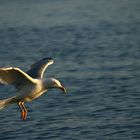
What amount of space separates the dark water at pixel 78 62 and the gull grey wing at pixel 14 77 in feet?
7.47

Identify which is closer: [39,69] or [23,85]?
[23,85]

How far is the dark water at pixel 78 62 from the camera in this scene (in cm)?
2012

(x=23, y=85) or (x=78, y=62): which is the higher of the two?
(x=23, y=85)

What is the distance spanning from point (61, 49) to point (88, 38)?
308cm

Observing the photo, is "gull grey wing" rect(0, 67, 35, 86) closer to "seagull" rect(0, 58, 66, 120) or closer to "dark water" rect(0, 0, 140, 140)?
"seagull" rect(0, 58, 66, 120)

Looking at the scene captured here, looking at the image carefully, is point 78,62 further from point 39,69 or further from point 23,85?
point 23,85

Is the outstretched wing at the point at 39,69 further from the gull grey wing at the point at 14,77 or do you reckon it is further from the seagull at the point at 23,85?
the gull grey wing at the point at 14,77

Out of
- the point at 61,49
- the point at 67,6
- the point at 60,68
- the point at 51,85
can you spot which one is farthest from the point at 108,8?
the point at 51,85

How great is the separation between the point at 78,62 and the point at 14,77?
11868 mm

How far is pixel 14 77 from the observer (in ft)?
56.8

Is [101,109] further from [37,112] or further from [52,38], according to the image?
[52,38]

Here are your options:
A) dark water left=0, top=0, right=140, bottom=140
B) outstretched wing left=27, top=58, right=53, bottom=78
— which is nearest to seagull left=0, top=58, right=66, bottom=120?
outstretched wing left=27, top=58, right=53, bottom=78

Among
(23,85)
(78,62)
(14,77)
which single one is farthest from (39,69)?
(78,62)

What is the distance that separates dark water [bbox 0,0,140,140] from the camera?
20.1 m
